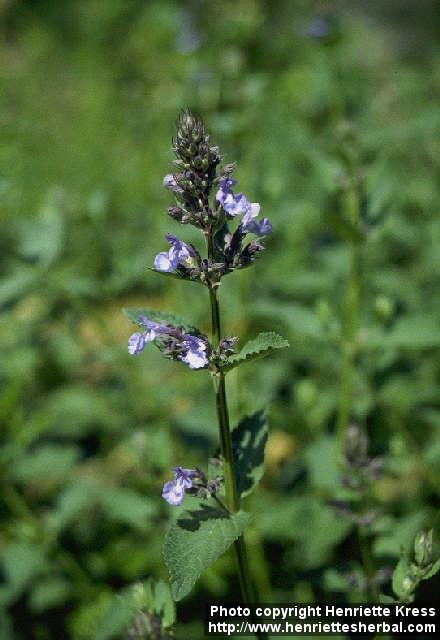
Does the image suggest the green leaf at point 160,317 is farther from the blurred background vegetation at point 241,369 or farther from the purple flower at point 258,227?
the blurred background vegetation at point 241,369

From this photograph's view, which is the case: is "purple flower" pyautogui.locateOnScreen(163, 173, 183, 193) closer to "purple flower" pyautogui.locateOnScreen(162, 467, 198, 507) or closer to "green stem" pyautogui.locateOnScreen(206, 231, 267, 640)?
"green stem" pyautogui.locateOnScreen(206, 231, 267, 640)

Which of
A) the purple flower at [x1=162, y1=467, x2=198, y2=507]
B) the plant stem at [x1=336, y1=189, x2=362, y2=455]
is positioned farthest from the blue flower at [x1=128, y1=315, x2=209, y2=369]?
the plant stem at [x1=336, y1=189, x2=362, y2=455]

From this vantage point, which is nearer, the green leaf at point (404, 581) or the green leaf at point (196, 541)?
the green leaf at point (196, 541)

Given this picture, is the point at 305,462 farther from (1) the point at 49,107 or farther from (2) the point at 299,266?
(1) the point at 49,107

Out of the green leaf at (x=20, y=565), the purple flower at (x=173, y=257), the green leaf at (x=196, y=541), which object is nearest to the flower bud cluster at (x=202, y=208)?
the purple flower at (x=173, y=257)

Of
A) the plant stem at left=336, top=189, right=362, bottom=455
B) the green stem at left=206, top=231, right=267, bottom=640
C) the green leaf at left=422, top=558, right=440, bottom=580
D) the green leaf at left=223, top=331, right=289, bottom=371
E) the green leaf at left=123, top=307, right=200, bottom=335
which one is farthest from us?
the plant stem at left=336, top=189, right=362, bottom=455

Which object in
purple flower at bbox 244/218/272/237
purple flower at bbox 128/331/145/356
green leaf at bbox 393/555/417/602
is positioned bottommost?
green leaf at bbox 393/555/417/602

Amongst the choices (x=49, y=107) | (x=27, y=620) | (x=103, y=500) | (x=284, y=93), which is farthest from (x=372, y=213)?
(x=49, y=107)

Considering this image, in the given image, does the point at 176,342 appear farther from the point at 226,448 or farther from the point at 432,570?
the point at 432,570
